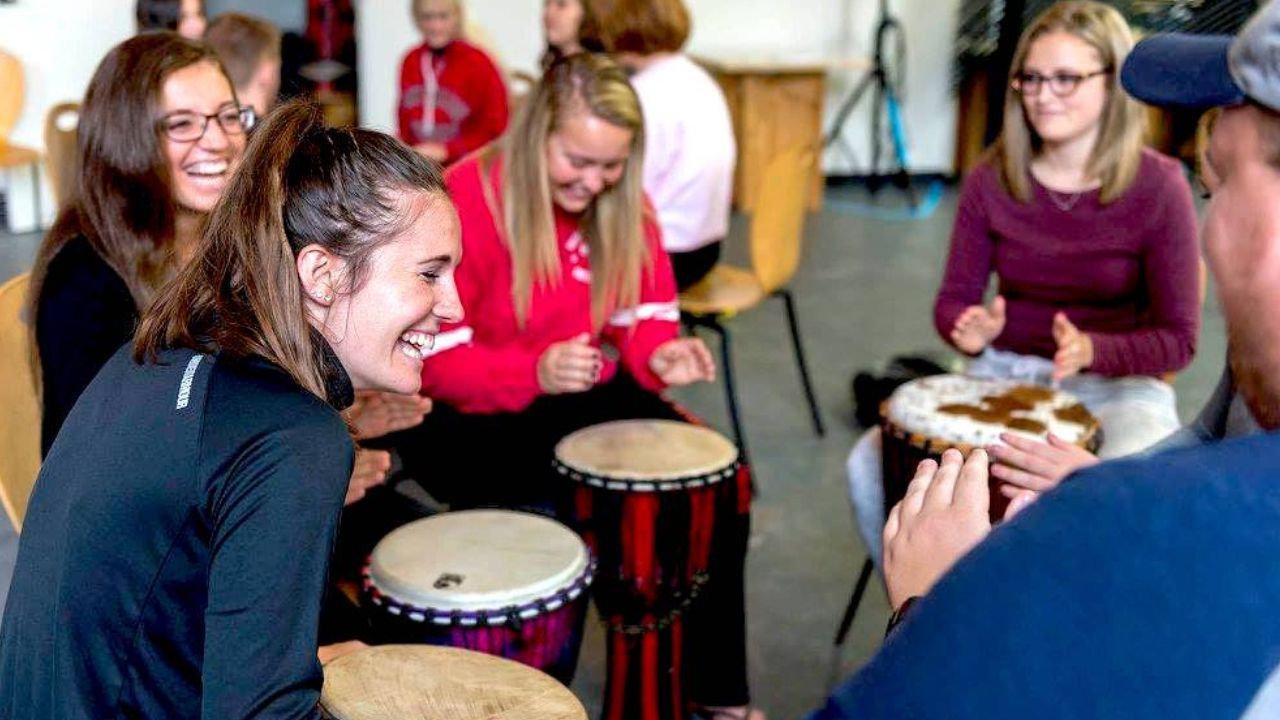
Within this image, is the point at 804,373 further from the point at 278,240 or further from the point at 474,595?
the point at 278,240

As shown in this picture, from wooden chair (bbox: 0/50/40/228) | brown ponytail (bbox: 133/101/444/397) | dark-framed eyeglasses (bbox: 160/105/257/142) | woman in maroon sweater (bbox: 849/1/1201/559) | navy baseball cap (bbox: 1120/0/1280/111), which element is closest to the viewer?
navy baseball cap (bbox: 1120/0/1280/111)

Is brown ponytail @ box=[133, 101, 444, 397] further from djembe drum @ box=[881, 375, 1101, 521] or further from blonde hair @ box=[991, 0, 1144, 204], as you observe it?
blonde hair @ box=[991, 0, 1144, 204]

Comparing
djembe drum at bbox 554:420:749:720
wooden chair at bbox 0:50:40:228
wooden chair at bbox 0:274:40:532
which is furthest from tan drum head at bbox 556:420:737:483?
wooden chair at bbox 0:50:40:228

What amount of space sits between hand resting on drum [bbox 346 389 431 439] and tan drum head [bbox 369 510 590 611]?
193 mm

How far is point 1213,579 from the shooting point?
2.35 ft

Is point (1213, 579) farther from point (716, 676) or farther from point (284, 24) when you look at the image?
point (284, 24)

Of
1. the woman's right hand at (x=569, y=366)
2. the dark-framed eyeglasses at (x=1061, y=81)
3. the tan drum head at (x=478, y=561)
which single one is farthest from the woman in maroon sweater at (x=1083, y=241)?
the tan drum head at (x=478, y=561)

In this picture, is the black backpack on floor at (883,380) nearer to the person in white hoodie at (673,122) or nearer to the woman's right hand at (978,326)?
the person in white hoodie at (673,122)

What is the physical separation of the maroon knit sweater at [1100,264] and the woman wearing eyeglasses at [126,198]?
1.52 m

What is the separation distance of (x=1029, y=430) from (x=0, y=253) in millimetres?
5135

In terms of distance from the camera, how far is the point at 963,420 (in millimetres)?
2246

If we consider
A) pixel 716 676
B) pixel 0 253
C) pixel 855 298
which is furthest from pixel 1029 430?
pixel 0 253

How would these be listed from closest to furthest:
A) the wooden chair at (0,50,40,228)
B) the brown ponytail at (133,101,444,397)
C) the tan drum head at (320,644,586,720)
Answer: the brown ponytail at (133,101,444,397) → the tan drum head at (320,644,586,720) → the wooden chair at (0,50,40,228)

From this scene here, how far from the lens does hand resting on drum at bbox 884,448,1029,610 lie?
114 cm
